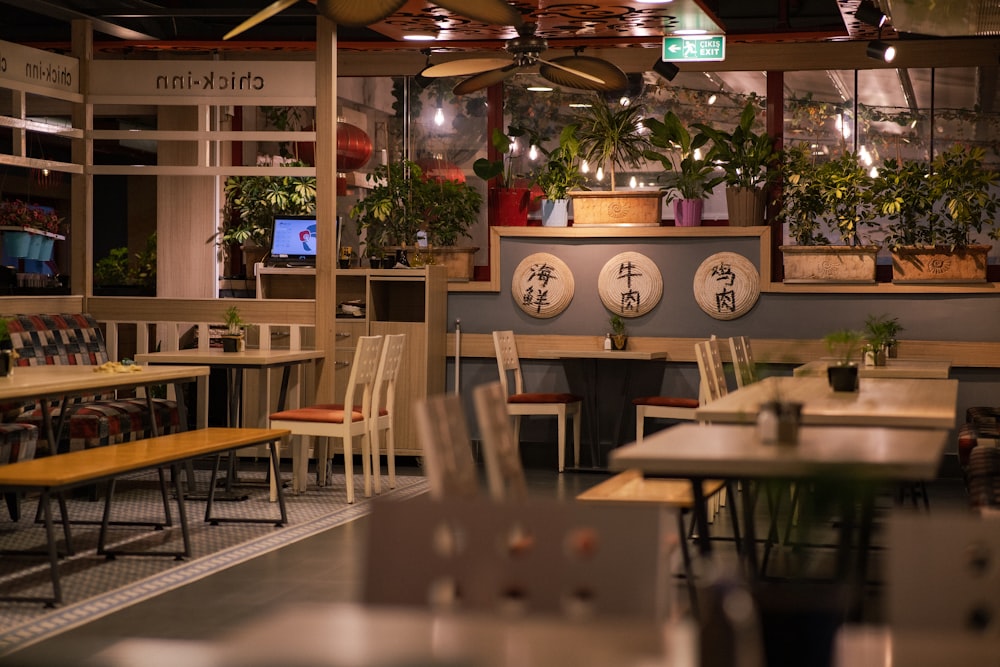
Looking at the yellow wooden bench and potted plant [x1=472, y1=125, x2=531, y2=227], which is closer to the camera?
the yellow wooden bench

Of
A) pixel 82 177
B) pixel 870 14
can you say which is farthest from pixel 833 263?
pixel 82 177

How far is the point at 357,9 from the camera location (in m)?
4.81

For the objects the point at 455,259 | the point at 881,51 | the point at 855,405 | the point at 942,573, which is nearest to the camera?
the point at 942,573

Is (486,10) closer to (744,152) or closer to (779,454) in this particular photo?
(779,454)

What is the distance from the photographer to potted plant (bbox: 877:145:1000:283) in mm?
8898

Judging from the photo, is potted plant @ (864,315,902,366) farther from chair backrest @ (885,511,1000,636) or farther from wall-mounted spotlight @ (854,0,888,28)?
chair backrest @ (885,511,1000,636)

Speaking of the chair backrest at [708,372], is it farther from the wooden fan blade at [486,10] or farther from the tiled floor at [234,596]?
the wooden fan blade at [486,10]

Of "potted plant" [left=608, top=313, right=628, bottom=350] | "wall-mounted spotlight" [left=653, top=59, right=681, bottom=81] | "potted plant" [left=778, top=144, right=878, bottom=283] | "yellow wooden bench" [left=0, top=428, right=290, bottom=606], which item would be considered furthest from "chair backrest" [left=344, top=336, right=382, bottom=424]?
"potted plant" [left=778, top=144, right=878, bottom=283]

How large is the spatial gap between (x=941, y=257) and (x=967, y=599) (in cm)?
779

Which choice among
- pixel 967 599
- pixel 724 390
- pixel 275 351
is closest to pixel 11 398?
pixel 275 351

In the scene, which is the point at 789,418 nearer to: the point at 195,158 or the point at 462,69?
the point at 462,69

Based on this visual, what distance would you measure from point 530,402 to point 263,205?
3014 millimetres

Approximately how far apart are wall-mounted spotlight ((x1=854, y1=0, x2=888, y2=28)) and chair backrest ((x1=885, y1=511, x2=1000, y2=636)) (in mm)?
7522

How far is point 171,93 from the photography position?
8.70m
